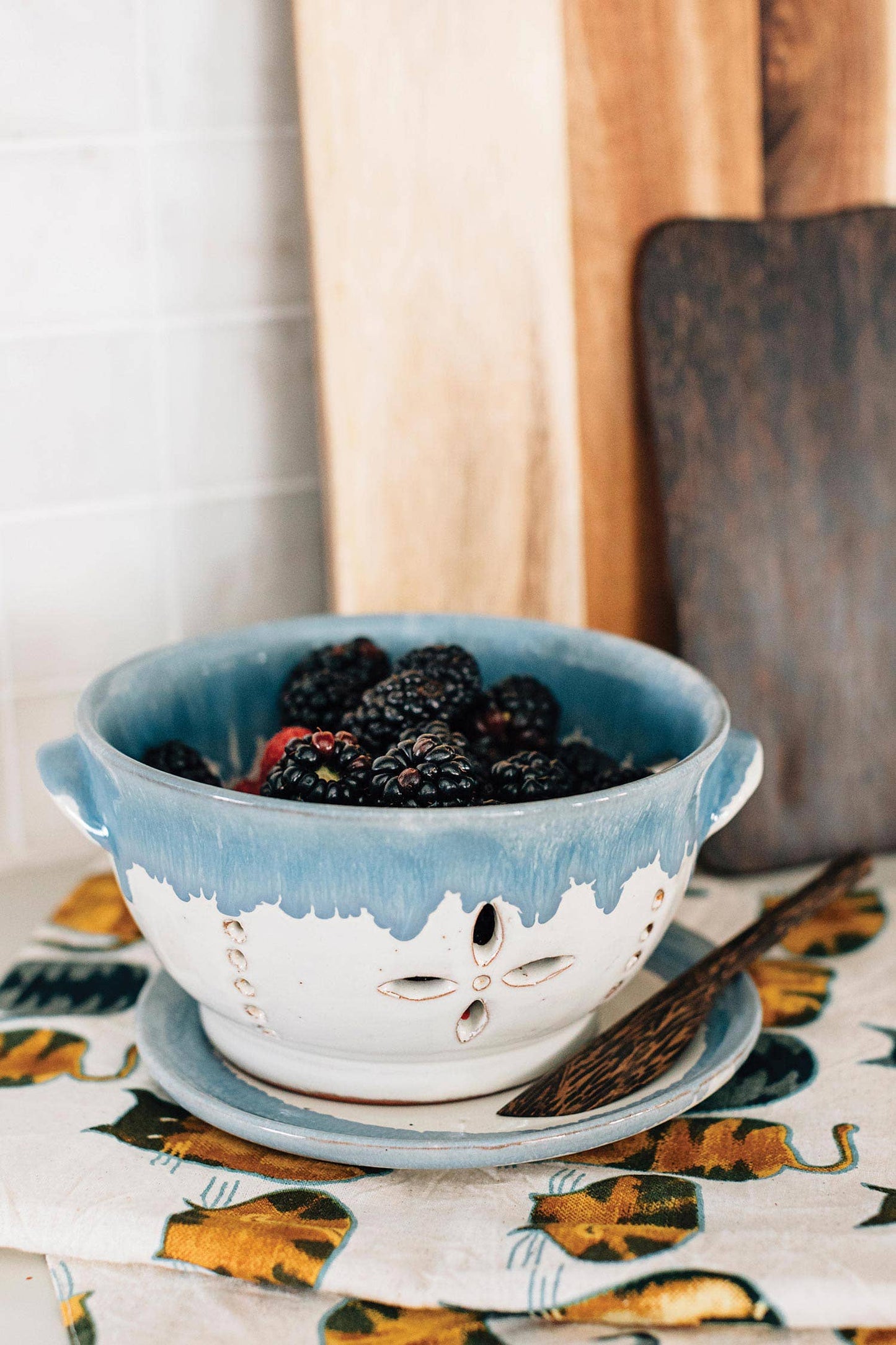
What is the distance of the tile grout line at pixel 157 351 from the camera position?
0.78 meters

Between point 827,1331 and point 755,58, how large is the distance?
0.76 metres

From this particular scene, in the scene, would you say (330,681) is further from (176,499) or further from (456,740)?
(176,499)

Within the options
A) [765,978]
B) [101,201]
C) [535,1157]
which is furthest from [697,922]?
[101,201]

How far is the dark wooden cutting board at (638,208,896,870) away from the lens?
2.69ft

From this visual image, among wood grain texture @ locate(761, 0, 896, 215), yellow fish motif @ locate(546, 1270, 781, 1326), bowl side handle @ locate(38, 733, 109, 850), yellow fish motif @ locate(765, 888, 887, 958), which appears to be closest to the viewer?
yellow fish motif @ locate(546, 1270, 781, 1326)

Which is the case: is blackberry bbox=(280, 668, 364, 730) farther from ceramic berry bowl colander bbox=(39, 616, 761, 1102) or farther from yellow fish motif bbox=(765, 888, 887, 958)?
yellow fish motif bbox=(765, 888, 887, 958)

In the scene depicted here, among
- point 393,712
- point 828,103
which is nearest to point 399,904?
point 393,712

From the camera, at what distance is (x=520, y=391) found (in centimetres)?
83

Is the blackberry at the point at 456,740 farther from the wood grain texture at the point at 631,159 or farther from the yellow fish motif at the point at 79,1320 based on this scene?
the wood grain texture at the point at 631,159

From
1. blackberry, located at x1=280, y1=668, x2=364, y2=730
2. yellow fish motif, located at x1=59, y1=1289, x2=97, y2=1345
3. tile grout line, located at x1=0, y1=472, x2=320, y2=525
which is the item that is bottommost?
yellow fish motif, located at x1=59, y1=1289, x2=97, y2=1345

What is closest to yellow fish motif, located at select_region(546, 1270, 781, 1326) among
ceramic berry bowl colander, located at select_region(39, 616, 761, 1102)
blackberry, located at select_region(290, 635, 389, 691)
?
ceramic berry bowl colander, located at select_region(39, 616, 761, 1102)

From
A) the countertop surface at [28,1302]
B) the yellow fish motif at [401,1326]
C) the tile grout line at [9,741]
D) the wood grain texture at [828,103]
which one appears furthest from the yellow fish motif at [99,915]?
the wood grain texture at [828,103]

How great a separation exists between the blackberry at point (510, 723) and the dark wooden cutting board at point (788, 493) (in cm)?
21

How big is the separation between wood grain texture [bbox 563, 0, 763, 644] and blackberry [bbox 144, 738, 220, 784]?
1.20ft
